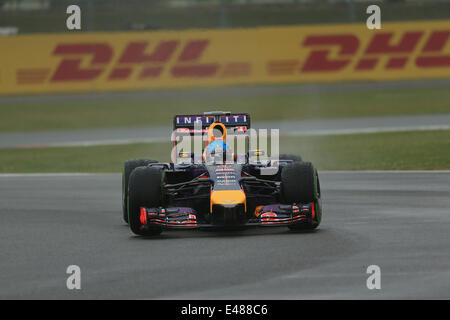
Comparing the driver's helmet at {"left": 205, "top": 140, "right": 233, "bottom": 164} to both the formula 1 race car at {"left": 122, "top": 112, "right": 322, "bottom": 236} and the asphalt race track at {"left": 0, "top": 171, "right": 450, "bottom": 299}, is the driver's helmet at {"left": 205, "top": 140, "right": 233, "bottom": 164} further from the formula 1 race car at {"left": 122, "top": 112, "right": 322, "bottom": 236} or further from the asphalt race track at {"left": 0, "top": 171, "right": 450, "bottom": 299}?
the asphalt race track at {"left": 0, "top": 171, "right": 450, "bottom": 299}

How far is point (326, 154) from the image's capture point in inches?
857

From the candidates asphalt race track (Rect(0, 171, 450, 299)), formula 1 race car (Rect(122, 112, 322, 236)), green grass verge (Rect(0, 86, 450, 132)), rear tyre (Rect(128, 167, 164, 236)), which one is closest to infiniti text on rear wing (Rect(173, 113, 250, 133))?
formula 1 race car (Rect(122, 112, 322, 236))

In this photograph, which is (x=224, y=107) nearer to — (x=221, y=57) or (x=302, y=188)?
(x=221, y=57)

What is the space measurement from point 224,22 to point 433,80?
7.93 m

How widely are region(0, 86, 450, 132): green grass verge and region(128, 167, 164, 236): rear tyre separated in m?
18.5

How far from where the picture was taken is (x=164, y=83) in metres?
34.4

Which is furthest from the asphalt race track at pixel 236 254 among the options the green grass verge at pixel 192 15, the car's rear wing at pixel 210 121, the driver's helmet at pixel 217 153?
the green grass verge at pixel 192 15

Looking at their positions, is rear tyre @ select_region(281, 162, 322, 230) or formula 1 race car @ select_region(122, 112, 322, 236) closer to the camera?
formula 1 race car @ select_region(122, 112, 322, 236)

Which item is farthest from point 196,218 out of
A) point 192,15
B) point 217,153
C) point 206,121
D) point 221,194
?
point 192,15

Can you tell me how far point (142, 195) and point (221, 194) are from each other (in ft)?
3.01

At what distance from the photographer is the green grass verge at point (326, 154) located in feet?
65.3

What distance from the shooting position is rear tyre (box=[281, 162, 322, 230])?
11422 mm
